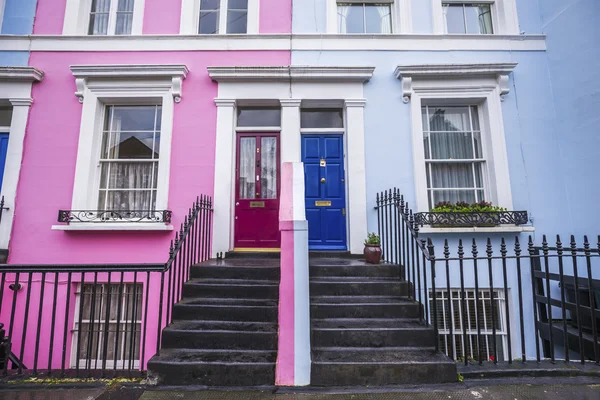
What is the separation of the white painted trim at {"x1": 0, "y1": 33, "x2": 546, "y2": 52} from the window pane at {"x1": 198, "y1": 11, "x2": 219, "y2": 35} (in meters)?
0.40

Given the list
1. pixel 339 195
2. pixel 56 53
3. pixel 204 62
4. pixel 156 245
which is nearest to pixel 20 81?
pixel 56 53

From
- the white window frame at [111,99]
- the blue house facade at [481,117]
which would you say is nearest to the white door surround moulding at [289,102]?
the blue house facade at [481,117]

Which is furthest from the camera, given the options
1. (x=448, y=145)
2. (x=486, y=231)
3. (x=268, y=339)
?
(x=448, y=145)

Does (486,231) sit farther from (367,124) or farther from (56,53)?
(56,53)

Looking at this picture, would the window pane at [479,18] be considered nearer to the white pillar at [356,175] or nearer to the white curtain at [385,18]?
the white curtain at [385,18]

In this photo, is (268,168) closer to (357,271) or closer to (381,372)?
(357,271)

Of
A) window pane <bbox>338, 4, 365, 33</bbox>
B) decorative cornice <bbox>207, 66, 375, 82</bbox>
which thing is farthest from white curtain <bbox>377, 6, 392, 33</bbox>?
decorative cornice <bbox>207, 66, 375, 82</bbox>

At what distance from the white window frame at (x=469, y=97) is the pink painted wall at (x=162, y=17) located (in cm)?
258

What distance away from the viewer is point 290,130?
20.6ft

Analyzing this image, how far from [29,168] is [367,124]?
6369 millimetres

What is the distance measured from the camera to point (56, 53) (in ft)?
21.2

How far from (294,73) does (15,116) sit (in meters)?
5.37

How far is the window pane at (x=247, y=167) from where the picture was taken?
6.38 m

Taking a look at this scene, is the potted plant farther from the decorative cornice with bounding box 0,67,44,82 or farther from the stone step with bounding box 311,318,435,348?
the decorative cornice with bounding box 0,67,44,82
